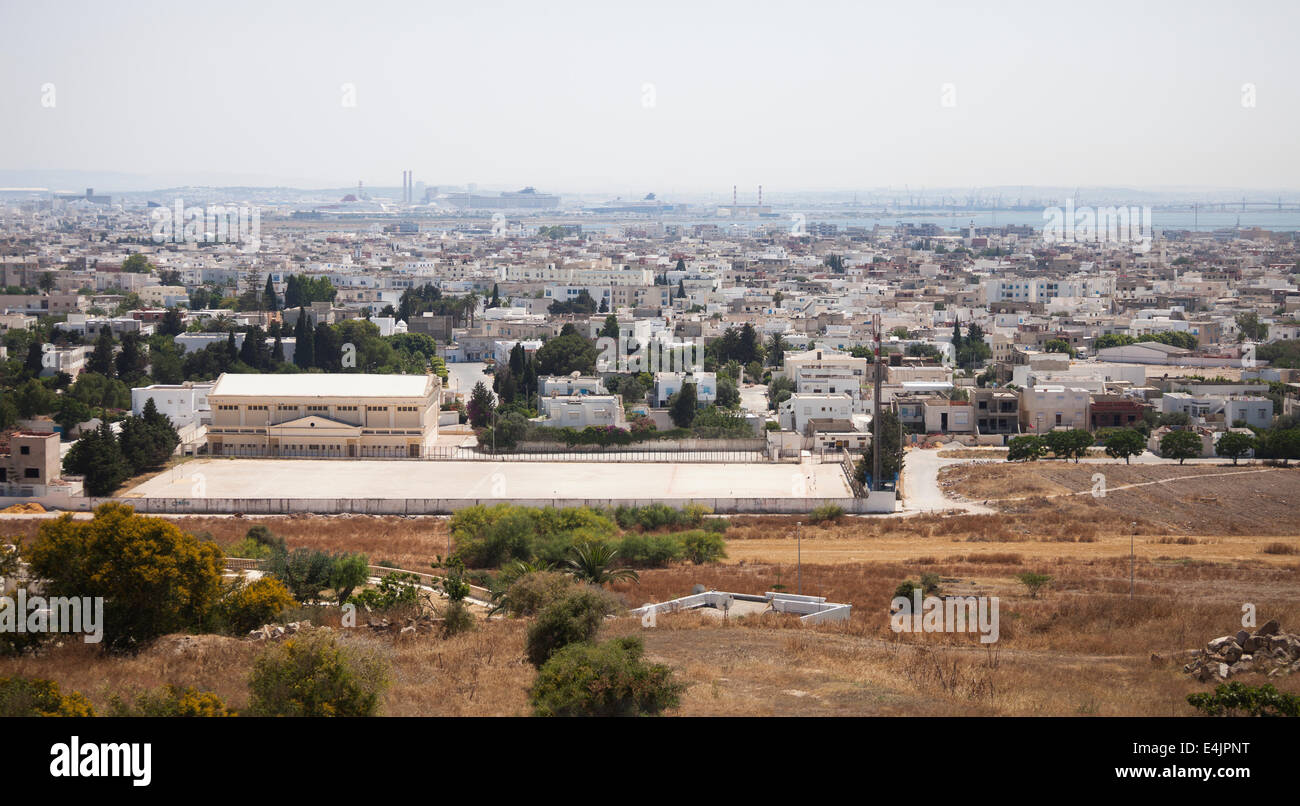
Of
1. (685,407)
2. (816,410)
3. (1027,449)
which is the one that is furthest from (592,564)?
(816,410)

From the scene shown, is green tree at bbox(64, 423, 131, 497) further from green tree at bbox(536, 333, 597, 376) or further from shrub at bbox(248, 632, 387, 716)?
shrub at bbox(248, 632, 387, 716)

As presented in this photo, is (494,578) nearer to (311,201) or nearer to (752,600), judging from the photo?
(752,600)

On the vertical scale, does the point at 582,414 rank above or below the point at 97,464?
above

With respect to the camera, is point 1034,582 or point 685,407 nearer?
point 1034,582

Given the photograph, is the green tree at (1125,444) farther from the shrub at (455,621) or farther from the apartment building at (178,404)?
the apartment building at (178,404)

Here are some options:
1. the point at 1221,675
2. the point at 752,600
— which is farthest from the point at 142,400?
the point at 1221,675

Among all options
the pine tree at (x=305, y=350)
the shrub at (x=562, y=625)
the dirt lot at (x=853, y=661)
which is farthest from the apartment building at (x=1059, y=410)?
the shrub at (x=562, y=625)

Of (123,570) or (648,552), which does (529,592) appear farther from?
(648,552)
